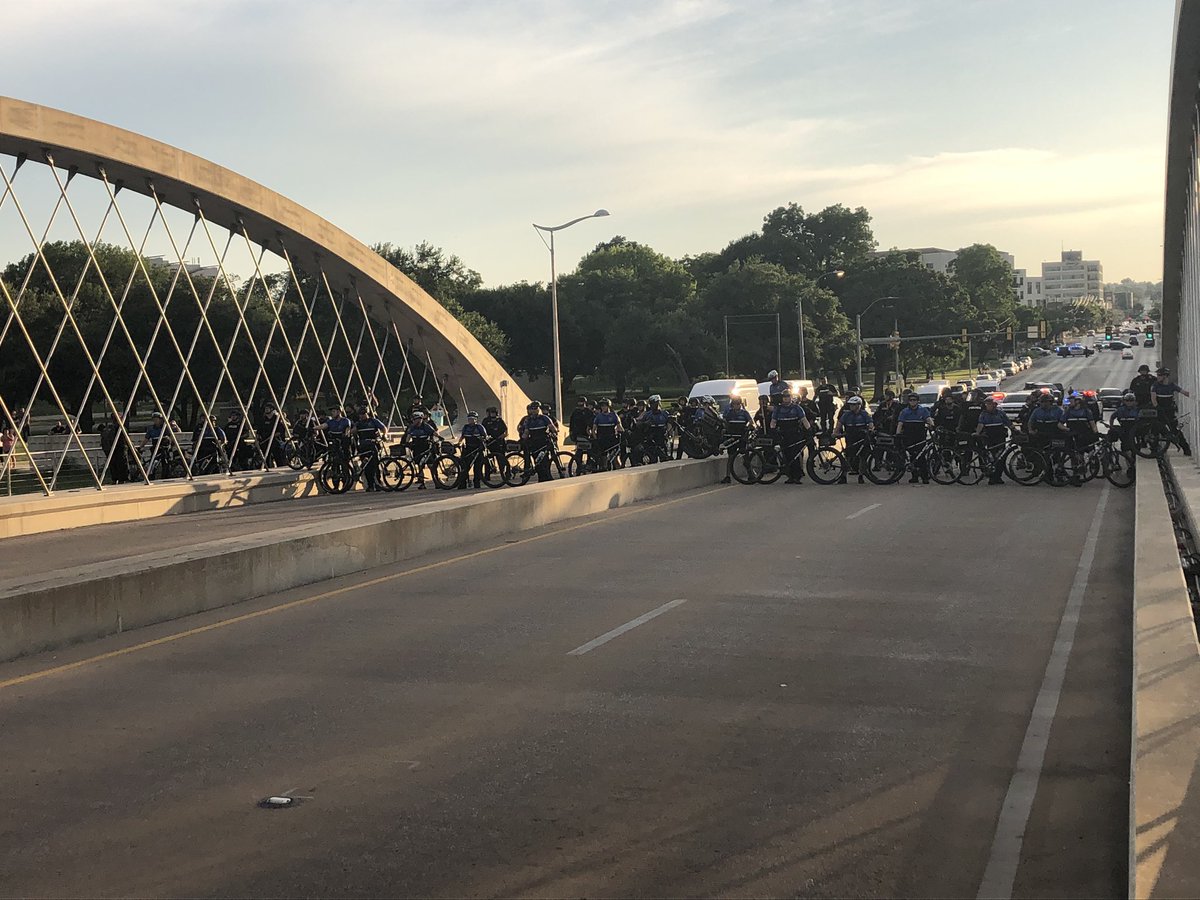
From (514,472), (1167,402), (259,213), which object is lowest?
(514,472)

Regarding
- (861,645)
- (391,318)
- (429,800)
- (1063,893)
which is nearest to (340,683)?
(429,800)

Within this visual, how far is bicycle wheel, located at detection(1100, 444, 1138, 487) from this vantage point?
23.6 m

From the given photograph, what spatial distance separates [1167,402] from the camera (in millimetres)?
27219

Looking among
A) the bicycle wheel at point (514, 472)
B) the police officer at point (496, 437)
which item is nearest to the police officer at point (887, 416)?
the bicycle wheel at point (514, 472)

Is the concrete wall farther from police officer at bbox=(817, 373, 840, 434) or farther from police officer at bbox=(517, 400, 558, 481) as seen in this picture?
police officer at bbox=(817, 373, 840, 434)

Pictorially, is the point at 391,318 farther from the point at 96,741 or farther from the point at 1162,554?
the point at 96,741

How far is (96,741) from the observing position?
23.2ft

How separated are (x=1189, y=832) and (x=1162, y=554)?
7687 mm

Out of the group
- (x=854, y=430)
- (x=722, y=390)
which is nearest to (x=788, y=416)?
(x=854, y=430)

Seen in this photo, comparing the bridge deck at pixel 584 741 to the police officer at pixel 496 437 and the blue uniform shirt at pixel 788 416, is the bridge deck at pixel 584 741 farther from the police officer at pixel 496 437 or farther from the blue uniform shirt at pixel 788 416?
the police officer at pixel 496 437

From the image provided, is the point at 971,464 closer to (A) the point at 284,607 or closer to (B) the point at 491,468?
(B) the point at 491,468

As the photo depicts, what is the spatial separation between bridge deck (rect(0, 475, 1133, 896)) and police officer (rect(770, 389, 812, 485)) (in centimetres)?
1135

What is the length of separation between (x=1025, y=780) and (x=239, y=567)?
7417mm

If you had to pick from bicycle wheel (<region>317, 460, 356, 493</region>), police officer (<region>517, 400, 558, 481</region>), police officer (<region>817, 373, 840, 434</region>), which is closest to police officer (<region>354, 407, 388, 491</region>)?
bicycle wheel (<region>317, 460, 356, 493</region>)
